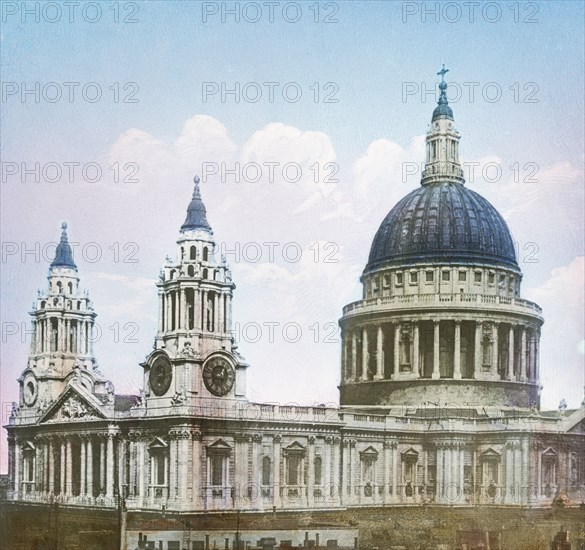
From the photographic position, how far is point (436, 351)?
72.2 metres

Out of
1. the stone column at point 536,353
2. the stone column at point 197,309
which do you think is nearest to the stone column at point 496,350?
the stone column at point 536,353

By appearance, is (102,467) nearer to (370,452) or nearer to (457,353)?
A: (370,452)

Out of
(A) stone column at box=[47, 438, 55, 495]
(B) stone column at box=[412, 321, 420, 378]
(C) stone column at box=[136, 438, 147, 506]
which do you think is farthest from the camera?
(B) stone column at box=[412, 321, 420, 378]

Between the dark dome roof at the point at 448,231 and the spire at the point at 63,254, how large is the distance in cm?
1976

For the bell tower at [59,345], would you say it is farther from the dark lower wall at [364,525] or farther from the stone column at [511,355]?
the stone column at [511,355]

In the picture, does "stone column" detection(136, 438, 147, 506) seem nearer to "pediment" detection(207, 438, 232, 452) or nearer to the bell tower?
"pediment" detection(207, 438, 232, 452)

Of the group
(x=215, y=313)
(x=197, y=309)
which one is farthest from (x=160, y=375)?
(x=215, y=313)

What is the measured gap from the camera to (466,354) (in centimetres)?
7275

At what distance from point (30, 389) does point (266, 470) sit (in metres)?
13.9

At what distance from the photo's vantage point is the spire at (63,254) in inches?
2137

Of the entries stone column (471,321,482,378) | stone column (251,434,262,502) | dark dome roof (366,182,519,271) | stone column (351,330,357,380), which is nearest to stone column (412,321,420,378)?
stone column (471,321,482,378)

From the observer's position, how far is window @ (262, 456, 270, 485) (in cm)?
6028

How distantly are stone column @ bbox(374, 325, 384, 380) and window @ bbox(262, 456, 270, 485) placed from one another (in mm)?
14142

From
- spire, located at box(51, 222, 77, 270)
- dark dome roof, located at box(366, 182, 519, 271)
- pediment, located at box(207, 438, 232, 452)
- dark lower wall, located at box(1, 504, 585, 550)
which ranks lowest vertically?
dark lower wall, located at box(1, 504, 585, 550)
